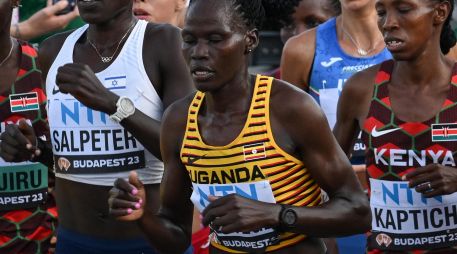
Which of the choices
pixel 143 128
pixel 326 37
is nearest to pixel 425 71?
pixel 143 128

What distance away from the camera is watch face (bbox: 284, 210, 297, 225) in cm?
480

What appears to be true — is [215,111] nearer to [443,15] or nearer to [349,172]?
[349,172]

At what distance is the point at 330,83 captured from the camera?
7168 mm

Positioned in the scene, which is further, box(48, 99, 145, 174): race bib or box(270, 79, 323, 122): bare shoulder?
box(48, 99, 145, 174): race bib

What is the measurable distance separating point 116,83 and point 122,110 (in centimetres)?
28

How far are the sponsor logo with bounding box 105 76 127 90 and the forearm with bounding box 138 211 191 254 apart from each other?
89 centimetres

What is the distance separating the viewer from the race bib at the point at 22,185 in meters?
6.33

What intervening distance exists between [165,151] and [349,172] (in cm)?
79

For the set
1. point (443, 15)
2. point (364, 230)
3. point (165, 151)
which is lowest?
point (364, 230)

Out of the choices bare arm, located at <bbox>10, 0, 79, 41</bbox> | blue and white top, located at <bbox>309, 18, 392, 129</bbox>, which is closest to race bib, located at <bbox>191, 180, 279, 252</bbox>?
blue and white top, located at <bbox>309, 18, 392, 129</bbox>

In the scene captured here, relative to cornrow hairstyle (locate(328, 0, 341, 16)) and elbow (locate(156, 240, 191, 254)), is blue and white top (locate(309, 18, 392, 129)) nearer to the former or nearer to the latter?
cornrow hairstyle (locate(328, 0, 341, 16))

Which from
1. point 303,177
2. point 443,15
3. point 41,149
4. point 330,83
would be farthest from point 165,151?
point 330,83

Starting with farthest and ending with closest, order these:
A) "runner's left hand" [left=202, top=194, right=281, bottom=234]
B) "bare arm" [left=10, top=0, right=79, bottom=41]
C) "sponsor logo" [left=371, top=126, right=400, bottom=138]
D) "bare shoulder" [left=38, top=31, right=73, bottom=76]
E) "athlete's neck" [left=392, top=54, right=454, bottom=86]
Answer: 1. "bare arm" [left=10, top=0, right=79, bottom=41]
2. "bare shoulder" [left=38, top=31, right=73, bottom=76]
3. "athlete's neck" [left=392, top=54, right=454, bottom=86]
4. "sponsor logo" [left=371, top=126, right=400, bottom=138]
5. "runner's left hand" [left=202, top=194, right=281, bottom=234]

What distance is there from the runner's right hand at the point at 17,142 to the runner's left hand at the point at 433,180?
178 cm
